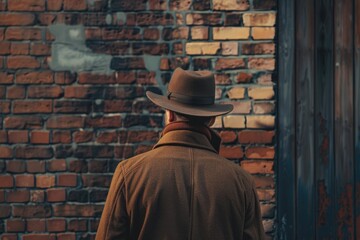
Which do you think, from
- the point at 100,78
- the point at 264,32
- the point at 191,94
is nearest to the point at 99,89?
the point at 100,78

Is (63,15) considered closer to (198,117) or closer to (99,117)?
(99,117)

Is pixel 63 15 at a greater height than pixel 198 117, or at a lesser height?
greater

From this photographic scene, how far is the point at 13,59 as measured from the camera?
4.13 meters

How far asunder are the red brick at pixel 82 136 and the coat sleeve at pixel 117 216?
1.43 m

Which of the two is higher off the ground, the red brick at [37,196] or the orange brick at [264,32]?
the orange brick at [264,32]

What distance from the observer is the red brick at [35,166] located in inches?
163

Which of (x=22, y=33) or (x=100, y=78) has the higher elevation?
(x=22, y=33)

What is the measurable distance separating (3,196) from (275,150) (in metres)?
1.54

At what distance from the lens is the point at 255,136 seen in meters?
4.12

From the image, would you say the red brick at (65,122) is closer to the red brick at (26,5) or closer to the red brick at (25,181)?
the red brick at (25,181)

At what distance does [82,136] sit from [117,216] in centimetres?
149

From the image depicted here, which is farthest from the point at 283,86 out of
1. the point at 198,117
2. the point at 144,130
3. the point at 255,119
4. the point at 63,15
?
the point at 198,117

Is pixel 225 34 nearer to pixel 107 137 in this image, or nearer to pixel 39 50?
pixel 107 137

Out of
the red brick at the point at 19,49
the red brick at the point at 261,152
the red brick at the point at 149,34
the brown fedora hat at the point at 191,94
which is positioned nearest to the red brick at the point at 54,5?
the red brick at the point at 19,49
